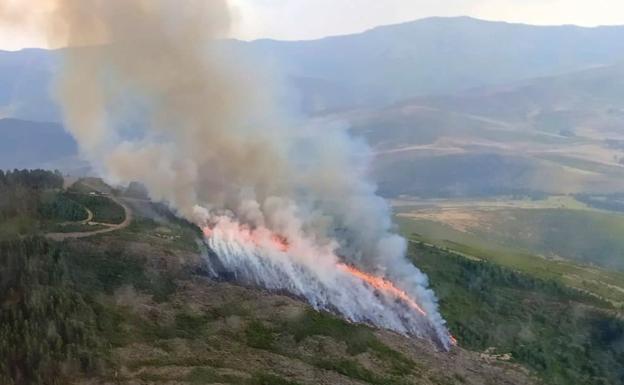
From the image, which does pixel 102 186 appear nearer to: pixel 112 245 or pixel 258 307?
pixel 112 245

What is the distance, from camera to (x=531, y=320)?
336 feet

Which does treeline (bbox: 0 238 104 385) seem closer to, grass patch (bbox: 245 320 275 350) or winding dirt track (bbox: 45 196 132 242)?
winding dirt track (bbox: 45 196 132 242)

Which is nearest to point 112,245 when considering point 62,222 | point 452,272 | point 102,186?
point 62,222

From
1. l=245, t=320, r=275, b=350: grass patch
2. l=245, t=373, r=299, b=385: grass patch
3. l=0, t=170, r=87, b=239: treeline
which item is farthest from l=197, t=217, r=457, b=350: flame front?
l=245, t=373, r=299, b=385: grass patch

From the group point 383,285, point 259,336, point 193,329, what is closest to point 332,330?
point 259,336

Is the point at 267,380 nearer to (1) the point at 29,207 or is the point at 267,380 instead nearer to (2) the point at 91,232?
(2) the point at 91,232

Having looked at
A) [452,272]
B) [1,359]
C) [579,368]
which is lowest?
[579,368]

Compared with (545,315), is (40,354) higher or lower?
higher

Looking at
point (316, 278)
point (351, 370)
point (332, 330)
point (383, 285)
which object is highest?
point (316, 278)

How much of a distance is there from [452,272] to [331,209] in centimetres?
2302

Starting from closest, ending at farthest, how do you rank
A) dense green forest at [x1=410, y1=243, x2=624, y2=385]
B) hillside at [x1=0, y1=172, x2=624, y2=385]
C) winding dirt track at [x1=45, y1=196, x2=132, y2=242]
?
hillside at [x1=0, y1=172, x2=624, y2=385] < winding dirt track at [x1=45, y1=196, x2=132, y2=242] < dense green forest at [x1=410, y1=243, x2=624, y2=385]

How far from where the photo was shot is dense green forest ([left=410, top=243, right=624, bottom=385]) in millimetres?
91688

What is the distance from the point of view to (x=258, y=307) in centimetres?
7888

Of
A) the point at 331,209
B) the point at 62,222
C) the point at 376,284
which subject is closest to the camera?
the point at 62,222
